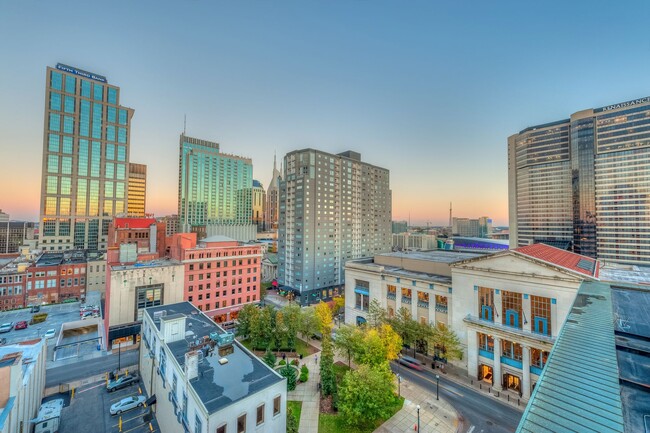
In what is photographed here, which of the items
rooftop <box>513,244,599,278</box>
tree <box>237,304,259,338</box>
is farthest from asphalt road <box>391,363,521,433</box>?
tree <box>237,304,259,338</box>

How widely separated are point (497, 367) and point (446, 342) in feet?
23.9

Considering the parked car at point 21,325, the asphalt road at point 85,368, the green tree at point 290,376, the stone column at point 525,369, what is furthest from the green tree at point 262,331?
the parked car at point 21,325

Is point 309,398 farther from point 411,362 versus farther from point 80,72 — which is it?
point 80,72

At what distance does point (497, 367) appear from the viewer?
3969cm

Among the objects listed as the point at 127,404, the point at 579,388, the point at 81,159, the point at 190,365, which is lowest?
the point at 127,404

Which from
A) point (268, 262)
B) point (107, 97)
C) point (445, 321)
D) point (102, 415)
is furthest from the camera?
point (107, 97)

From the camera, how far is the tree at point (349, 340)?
3888cm

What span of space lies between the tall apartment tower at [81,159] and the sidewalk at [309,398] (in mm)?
138060

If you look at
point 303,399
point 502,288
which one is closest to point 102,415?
point 303,399

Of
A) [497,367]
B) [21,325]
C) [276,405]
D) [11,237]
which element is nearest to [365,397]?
Answer: [276,405]

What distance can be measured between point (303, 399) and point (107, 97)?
552 feet

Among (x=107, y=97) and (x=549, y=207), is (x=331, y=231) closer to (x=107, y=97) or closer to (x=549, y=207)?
(x=549, y=207)

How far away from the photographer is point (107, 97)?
450 ft

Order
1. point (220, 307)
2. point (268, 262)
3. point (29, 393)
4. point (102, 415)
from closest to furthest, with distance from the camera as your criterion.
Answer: point (29, 393) → point (102, 415) → point (220, 307) → point (268, 262)
